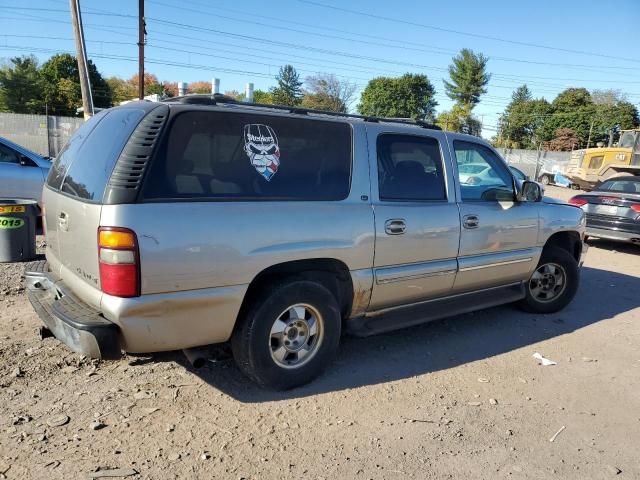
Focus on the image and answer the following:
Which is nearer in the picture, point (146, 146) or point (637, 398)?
point (146, 146)

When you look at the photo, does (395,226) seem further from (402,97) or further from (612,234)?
(402,97)

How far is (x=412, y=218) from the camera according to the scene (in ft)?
12.8

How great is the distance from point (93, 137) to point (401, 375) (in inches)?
113

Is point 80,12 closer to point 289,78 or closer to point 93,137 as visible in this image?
point 93,137

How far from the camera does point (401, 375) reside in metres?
3.86

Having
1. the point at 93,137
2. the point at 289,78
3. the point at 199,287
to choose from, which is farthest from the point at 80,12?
the point at 289,78

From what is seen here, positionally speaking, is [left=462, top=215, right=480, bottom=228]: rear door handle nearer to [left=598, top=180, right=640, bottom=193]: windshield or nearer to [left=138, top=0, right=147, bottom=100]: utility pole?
[left=598, top=180, right=640, bottom=193]: windshield

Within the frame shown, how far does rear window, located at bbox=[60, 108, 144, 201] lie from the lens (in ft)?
9.50

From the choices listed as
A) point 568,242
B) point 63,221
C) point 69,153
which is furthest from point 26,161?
point 568,242

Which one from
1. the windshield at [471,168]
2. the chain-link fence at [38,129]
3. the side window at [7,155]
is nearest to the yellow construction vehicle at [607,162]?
the windshield at [471,168]

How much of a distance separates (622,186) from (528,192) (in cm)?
A: 719

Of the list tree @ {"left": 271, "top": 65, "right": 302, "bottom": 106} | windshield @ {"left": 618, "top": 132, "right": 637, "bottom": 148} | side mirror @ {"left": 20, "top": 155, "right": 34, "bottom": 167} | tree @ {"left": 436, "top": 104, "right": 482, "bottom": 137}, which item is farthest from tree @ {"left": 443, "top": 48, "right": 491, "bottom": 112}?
side mirror @ {"left": 20, "top": 155, "right": 34, "bottom": 167}

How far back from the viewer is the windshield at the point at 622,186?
10.2m

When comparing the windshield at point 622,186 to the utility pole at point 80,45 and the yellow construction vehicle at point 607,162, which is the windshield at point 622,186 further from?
the utility pole at point 80,45
